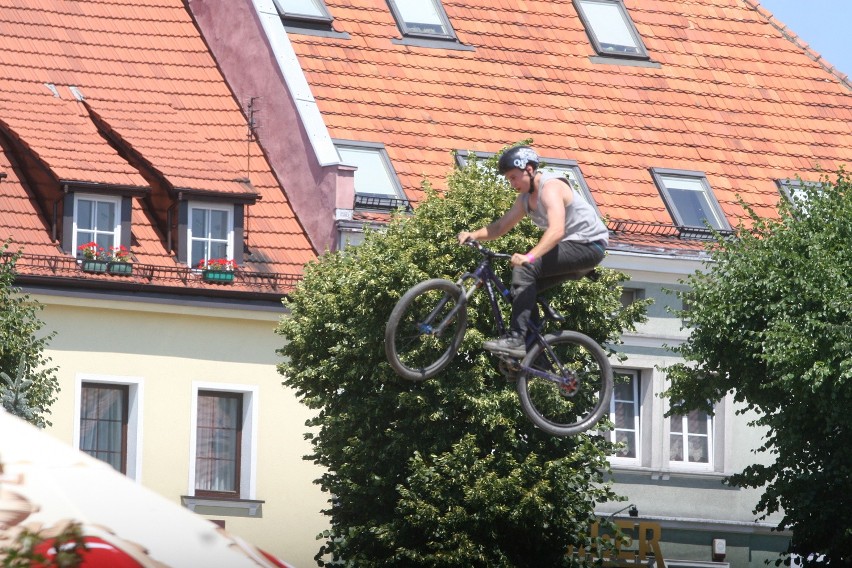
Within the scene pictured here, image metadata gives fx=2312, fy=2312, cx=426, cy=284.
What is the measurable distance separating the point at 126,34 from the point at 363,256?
1035 cm

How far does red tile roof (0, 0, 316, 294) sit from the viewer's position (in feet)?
109

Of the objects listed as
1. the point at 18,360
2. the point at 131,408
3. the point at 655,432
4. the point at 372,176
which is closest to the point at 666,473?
the point at 655,432

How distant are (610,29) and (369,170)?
724 centimetres

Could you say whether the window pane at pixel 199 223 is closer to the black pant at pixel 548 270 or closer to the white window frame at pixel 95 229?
the white window frame at pixel 95 229

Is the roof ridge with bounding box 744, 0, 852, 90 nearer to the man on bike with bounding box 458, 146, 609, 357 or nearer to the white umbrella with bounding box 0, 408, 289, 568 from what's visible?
the man on bike with bounding box 458, 146, 609, 357

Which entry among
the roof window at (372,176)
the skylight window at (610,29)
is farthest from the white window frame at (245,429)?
the skylight window at (610,29)

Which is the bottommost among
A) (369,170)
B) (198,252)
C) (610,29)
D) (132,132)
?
(198,252)

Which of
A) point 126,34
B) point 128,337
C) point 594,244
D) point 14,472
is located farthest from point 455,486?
point 14,472

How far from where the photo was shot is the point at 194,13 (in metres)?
38.6

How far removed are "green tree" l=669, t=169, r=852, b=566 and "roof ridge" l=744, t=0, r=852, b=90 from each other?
951cm

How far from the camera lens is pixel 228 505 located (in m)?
33.5

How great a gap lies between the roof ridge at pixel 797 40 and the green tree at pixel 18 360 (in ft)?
60.2

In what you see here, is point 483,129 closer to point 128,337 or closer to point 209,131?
point 209,131

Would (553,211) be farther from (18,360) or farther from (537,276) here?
(18,360)
